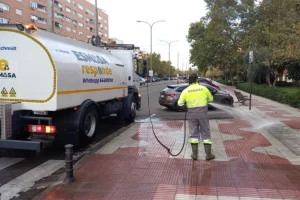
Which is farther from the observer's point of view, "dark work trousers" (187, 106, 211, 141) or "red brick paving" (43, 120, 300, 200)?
"dark work trousers" (187, 106, 211, 141)

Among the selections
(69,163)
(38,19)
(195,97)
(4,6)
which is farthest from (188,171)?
(38,19)

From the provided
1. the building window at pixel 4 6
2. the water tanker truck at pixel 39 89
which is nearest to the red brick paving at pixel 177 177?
the water tanker truck at pixel 39 89

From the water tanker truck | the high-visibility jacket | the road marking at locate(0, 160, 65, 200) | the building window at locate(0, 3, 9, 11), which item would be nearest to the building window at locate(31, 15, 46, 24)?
the building window at locate(0, 3, 9, 11)

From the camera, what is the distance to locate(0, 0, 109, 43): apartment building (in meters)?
62.1

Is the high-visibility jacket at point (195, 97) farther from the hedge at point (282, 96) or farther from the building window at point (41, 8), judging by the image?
the building window at point (41, 8)

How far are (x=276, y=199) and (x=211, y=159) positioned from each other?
7.40 ft

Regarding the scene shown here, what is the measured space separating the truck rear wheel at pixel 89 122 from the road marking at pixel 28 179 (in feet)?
3.49

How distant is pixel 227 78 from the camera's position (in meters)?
69.2

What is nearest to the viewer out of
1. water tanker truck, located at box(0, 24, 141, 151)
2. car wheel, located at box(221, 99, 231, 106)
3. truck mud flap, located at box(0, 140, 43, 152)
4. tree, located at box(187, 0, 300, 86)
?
truck mud flap, located at box(0, 140, 43, 152)

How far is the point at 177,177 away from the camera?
593 cm

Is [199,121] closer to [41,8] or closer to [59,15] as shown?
[41,8]

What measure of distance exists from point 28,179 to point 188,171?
9.57 ft

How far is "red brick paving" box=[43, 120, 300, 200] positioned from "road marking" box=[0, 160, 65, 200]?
606 mm

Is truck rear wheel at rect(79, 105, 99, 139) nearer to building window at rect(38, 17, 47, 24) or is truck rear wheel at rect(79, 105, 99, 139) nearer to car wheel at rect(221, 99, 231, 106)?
car wheel at rect(221, 99, 231, 106)
